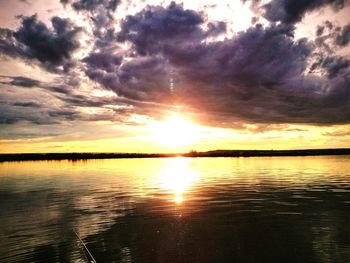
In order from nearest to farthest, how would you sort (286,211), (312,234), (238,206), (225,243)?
(225,243) → (312,234) → (286,211) → (238,206)

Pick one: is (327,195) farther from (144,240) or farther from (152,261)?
(152,261)

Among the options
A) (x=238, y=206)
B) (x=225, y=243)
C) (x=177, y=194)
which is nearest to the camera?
(x=225, y=243)

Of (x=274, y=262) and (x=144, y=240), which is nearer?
(x=274, y=262)

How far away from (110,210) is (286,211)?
18.7 m

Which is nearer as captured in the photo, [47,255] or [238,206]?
[47,255]

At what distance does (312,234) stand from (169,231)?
1078 centimetres

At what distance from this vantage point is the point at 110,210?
121 ft

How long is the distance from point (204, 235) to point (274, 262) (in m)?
7.02

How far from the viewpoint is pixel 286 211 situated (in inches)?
1374

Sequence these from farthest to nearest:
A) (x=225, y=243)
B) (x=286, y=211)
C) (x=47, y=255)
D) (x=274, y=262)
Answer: (x=286, y=211) → (x=225, y=243) → (x=47, y=255) → (x=274, y=262)

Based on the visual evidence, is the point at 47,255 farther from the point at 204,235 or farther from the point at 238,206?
the point at 238,206

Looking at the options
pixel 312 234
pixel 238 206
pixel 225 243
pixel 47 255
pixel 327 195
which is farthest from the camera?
pixel 327 195

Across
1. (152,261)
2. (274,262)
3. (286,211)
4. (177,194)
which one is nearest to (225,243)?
(274,262)

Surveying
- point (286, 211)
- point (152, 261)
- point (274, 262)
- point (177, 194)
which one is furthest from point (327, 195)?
point (152, 261)
